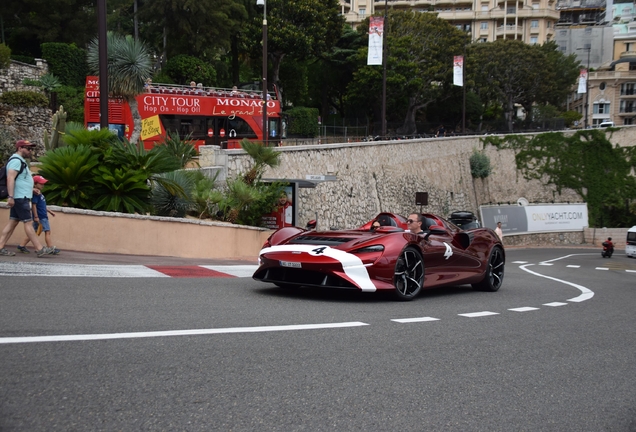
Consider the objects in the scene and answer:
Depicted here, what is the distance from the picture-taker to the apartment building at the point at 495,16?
4557 inches

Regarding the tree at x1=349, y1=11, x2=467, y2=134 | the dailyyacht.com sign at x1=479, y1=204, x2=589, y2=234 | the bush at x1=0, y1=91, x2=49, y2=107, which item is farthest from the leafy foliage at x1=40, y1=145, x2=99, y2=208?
the tree at x1=349, y1=11, x2=467, y2=134

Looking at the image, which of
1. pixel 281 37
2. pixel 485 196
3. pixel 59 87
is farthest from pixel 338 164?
pixel 485 196

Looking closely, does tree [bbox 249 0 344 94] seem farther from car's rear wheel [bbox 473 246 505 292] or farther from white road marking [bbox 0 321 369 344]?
white road marking [bbox 0 321 369 344]

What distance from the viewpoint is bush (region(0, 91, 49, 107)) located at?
32812 millimetres

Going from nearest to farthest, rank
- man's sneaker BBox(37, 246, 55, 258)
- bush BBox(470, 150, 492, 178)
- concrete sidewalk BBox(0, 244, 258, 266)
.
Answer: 1. concrete sidewalk BBox(0, 244, 258, 266)
2. man's sneaker BBox(37, 246, 55, 258)
3. bush BBox(470, 150, 492, 178)

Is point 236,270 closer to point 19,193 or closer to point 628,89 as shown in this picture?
point 19,193

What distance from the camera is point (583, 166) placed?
197ft

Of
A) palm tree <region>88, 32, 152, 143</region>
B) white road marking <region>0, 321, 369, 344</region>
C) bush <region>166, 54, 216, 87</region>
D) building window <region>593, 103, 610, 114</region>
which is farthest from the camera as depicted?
building window <region>593, 103, 610, 114</region>

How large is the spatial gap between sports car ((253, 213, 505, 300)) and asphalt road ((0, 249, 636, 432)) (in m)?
0.31

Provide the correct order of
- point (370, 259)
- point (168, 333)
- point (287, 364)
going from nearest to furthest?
point (287, 364), point (168, 333), point (370, 259)

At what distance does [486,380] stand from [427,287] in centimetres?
440

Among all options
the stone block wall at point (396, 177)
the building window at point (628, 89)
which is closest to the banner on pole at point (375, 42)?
the stone block wall at point (396, 177)

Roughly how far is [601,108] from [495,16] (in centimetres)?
2259

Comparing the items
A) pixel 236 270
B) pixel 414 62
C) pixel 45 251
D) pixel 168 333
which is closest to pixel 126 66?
pixel 236 270
